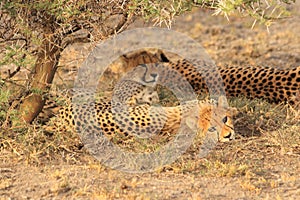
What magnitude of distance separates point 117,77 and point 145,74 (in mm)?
618

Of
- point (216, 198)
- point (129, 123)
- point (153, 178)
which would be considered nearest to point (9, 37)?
point (129, 123)

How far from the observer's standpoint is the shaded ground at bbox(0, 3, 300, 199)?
12.5ft

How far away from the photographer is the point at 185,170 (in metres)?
4.16

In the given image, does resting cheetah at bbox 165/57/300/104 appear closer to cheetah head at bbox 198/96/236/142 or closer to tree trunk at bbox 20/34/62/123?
cheetah head at bbox 198/96/236/142

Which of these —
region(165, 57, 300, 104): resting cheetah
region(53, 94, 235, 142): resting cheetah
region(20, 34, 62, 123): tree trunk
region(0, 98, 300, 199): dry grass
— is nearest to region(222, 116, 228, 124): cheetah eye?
region(53, 94, 235, 142): resting cheetah

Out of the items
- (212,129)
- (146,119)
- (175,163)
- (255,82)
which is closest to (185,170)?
(175,163)

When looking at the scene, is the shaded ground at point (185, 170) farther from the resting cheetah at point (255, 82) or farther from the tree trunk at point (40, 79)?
the resting cheetah at point (255, 82)

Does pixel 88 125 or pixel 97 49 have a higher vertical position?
pixel 97 49

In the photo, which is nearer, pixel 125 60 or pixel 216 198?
pixel 216 198

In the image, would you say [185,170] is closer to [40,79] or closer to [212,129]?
[212,129]

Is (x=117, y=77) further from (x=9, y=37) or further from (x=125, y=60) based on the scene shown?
(x=9, y=37)

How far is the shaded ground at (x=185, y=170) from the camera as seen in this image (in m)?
3.80

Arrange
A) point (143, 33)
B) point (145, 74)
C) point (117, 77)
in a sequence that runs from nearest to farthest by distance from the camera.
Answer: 1. point (145, 74)
2. point (117, 77)
3. point (143, 33)

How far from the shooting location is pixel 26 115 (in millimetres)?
4797
